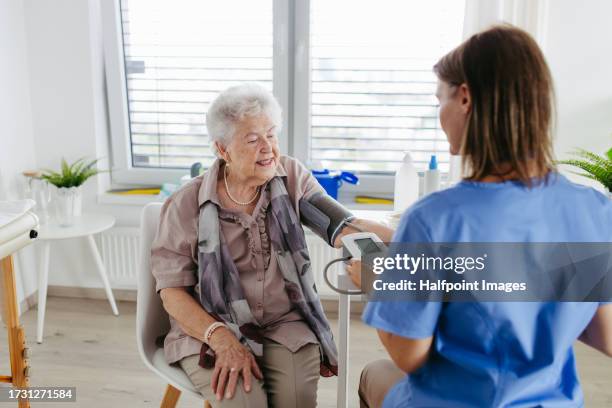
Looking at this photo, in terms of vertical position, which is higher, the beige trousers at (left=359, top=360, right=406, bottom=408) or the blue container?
the blue container

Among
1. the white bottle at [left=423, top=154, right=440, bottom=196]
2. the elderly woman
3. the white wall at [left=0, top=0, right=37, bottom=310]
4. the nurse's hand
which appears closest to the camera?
the nurse's hand

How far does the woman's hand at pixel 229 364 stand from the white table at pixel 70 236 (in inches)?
47.5

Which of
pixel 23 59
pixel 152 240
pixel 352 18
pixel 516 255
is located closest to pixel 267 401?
Result: pixel 152 240

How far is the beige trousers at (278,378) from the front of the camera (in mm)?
1446

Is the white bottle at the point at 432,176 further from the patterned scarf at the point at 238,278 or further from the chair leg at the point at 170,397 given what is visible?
the chair leg at the point at 170,397

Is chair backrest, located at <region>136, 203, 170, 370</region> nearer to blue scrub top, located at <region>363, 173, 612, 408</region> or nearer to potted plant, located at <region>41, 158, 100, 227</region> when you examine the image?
blue scrub top, located at <region>363, 173, 612, 408</region>

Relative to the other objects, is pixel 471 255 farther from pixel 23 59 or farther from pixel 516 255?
pixel 23 59

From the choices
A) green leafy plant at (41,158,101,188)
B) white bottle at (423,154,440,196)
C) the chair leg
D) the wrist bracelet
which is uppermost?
white bottle at (423,154,440,196)

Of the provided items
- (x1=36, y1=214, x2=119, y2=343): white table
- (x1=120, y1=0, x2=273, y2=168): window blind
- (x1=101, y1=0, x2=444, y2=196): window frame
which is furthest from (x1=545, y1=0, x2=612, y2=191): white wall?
(x1=36, y1=214, x2=119, y2=343): white table

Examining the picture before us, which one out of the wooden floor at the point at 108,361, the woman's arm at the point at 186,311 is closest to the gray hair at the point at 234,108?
the woman's arm at the point at 186,311

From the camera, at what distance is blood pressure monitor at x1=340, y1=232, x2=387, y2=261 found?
1.31 metres

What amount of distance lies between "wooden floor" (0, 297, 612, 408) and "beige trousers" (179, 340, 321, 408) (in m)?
0.63

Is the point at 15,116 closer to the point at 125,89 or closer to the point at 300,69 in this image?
the point at 125,89

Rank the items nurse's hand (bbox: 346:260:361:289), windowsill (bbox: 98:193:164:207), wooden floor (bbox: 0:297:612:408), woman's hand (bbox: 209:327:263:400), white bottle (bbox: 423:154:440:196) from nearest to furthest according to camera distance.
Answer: nurse's hand (bbox: 346:260:361:289), woman's hand (bbox: 209:327:263:400), white bottle (bbox: 423:154:440:196), wooden floor (bbox: 0:297:612:408), windowsill (bbox: 98:193:164:207)
